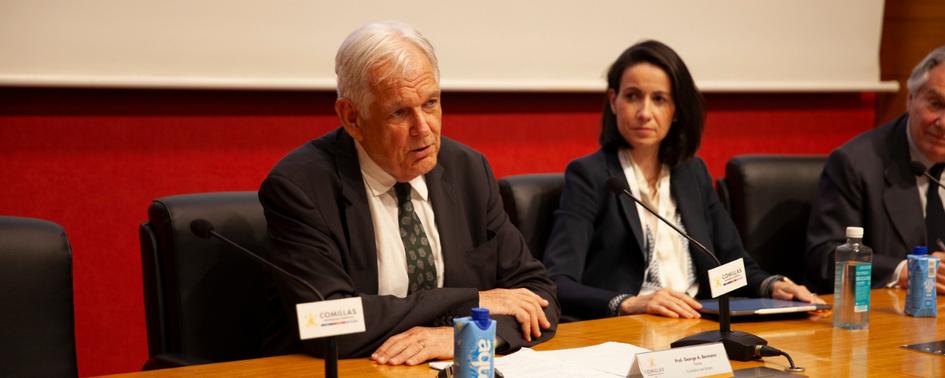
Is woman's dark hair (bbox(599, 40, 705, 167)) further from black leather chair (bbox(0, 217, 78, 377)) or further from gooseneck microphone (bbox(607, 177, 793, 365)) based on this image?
black leather chair (bbox(0, 217, 78, 377))

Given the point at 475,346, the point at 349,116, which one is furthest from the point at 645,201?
the point at 475,346

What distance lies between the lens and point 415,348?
75.1 inches

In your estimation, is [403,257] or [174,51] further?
[174,51]

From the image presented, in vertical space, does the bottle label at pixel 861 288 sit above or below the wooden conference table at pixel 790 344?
above

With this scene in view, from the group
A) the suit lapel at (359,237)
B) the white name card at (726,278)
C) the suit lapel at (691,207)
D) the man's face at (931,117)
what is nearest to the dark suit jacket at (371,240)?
the suit lapel at (359,237)

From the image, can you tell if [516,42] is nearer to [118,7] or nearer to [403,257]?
[118,7]

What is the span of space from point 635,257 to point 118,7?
5.68ft

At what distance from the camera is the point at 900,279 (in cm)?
287

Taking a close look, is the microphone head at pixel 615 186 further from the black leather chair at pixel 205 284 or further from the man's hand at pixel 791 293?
the black leather chair at pixel 205 284

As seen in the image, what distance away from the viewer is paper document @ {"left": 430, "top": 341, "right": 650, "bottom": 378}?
180 cm

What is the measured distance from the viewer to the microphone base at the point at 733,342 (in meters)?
1.95

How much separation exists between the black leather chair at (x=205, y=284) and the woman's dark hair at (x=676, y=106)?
1.19m

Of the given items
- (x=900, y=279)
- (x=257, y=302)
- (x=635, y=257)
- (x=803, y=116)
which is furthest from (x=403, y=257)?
(x=803, y=116)

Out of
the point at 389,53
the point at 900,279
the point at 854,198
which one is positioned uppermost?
the point at 389,53
